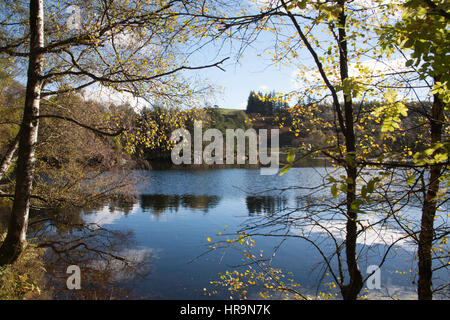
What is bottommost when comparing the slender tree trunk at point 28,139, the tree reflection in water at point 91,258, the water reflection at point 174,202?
the tree reflection in water at point 91,258

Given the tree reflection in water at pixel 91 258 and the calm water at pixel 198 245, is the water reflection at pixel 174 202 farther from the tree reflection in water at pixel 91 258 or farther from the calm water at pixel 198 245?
the tree reflection in water at pixel 91 258

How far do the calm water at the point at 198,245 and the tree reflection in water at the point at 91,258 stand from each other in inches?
8.4

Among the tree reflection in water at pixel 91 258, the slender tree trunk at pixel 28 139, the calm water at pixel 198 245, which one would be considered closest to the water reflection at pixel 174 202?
the calm water at pixel 198 245

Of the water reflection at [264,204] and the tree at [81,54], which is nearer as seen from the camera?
the tree at [81,54]

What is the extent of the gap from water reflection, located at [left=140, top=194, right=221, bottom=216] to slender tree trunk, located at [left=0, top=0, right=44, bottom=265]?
393 inches

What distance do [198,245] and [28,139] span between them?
701 cm

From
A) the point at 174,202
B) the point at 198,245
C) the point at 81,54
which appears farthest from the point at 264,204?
the point at 81,54

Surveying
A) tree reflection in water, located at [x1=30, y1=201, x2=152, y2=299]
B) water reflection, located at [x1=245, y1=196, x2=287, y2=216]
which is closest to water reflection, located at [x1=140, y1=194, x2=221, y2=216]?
water reflection, located at [x1=245, y1=196, x2=287, y2=216]

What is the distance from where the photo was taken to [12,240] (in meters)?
6.51

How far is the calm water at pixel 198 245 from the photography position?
8172 millimetres

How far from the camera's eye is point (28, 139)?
Answer: 20.9 feet

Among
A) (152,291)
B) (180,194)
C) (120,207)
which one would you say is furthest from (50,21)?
(180,194)

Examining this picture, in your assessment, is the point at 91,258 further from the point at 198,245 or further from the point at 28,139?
the point at 28,139
